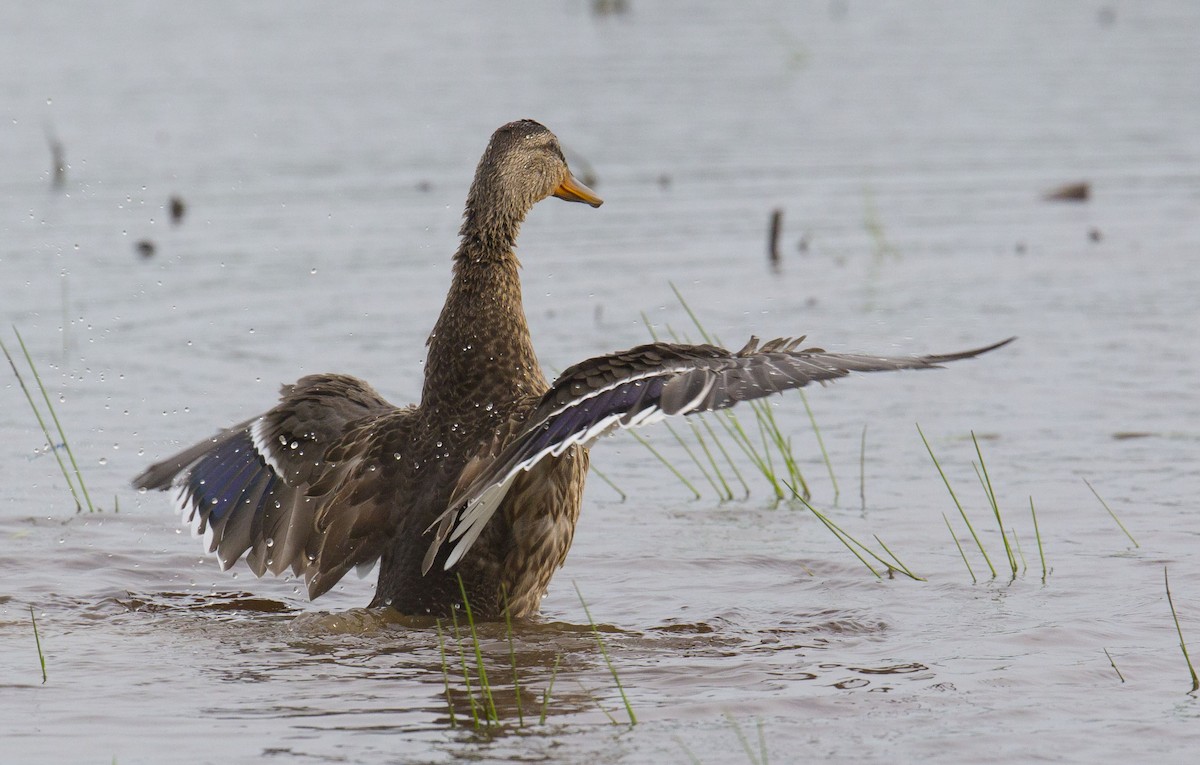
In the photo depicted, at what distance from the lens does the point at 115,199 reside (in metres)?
13.0

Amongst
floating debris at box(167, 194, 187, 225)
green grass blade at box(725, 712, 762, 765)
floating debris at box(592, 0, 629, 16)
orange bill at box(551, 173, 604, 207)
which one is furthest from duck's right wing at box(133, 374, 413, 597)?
floating debris at box(592, 0, 629, 16)

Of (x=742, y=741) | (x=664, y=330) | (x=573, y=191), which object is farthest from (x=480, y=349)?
(x=664, y=330)

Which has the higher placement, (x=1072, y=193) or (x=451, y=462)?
(x=1072, y=193)

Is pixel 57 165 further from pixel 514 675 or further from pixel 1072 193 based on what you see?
pixel 514 675

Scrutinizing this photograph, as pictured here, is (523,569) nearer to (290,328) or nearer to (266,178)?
(290,328)

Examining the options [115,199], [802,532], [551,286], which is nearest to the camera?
[802,532]

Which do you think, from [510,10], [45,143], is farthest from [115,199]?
[510,10]

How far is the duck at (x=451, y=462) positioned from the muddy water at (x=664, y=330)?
231 mm

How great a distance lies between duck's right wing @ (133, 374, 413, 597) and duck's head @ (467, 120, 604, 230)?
73 cm

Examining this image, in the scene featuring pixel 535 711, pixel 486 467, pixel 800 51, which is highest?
pixel 800 51

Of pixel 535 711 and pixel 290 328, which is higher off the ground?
→ pixel 290 328

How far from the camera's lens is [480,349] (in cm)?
552

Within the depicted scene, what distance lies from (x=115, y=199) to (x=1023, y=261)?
6.44 metres

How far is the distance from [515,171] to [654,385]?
151 centimetres
